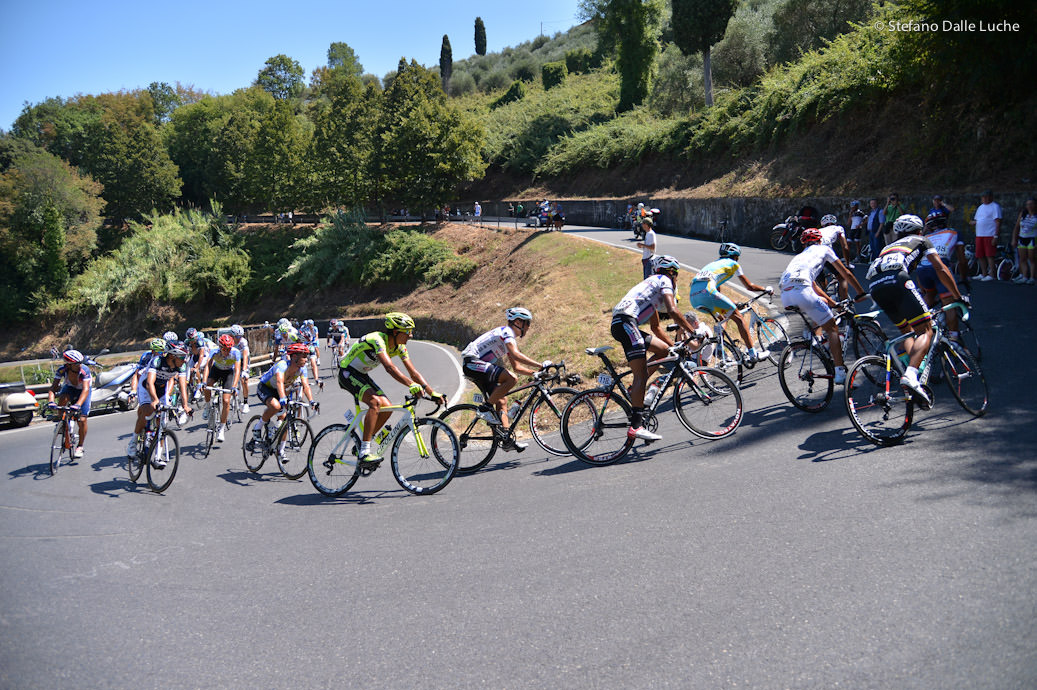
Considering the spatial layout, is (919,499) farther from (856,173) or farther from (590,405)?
(856,173)

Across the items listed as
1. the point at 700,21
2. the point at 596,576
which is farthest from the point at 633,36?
the point at 596,576

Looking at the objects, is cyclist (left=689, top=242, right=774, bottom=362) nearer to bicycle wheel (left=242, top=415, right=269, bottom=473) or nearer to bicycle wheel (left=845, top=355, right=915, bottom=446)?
bicycle wheel (left=845, top=355, right=915, bottom=446)

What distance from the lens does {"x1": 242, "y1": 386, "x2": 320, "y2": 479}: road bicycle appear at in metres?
10.7

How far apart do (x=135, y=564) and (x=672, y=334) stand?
934cm

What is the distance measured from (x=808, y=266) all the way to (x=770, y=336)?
253 cm

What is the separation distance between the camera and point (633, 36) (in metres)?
58.6

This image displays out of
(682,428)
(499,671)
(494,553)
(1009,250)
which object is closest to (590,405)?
(682,428)

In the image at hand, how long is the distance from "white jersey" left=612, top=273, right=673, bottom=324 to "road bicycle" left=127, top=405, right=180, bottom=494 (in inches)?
256

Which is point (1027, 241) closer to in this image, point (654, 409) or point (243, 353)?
point (654, 409)

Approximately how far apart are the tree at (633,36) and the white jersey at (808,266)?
53.9 m

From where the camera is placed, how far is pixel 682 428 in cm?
990

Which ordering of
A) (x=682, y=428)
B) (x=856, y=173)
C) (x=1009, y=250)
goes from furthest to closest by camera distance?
1. (x=856, y=173)
2. (x=1009, y=250)
3. (x=682, y=428)

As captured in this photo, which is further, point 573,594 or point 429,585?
point 429,585

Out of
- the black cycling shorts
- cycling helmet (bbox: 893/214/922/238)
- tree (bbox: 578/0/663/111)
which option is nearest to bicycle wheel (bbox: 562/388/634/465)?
the black cycling shorts
